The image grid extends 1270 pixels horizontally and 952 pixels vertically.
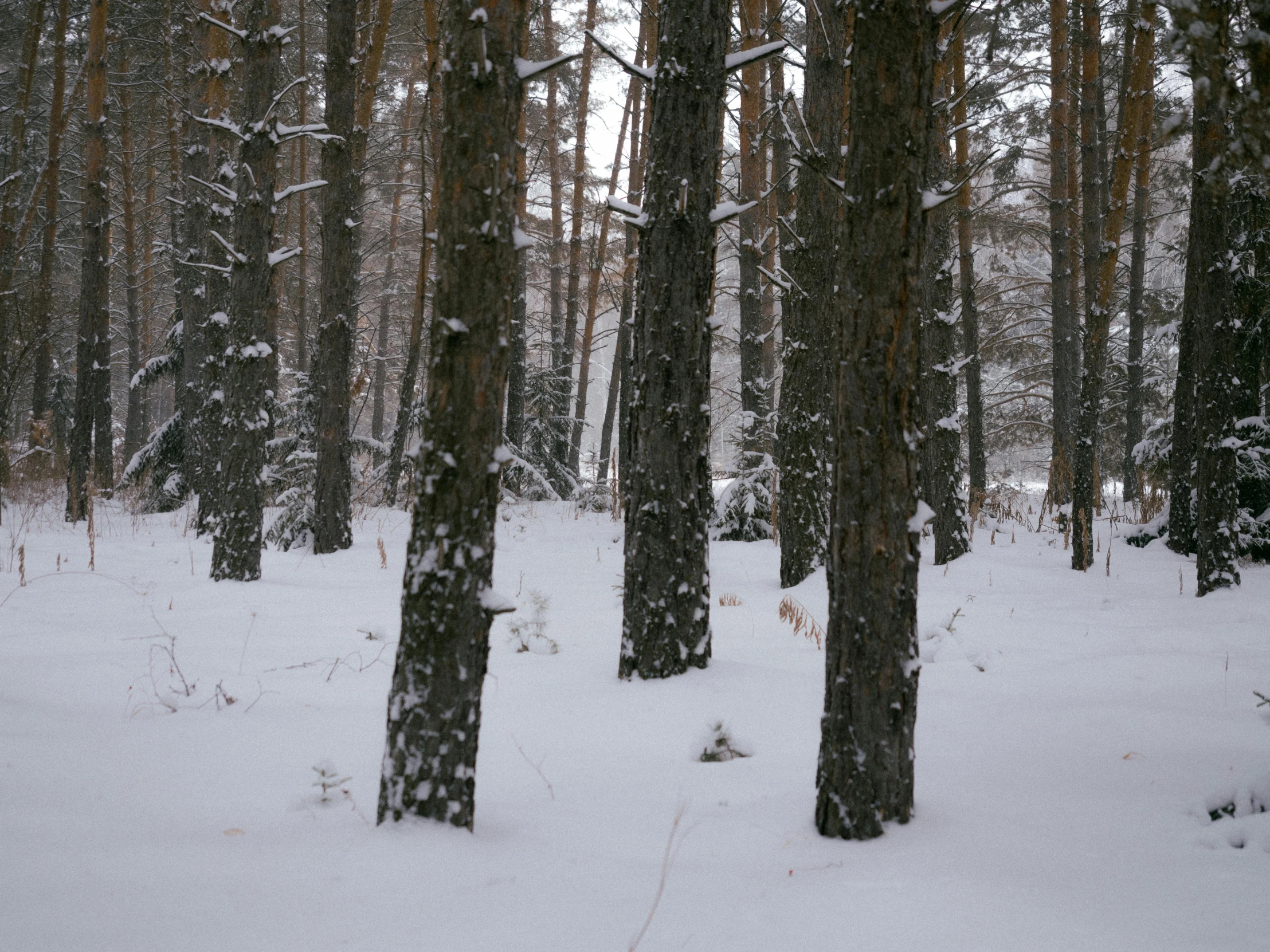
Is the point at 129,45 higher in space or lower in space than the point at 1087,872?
higher

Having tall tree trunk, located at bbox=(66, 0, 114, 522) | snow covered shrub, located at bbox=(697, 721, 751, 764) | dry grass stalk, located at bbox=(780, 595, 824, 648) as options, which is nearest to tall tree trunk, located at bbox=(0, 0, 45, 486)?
tall tree trunk, located at bbox=(66, 0, 114, 522)

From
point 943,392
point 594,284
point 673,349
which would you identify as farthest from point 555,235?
point 673,349

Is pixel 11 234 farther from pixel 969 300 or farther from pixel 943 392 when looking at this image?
pixel 969 300

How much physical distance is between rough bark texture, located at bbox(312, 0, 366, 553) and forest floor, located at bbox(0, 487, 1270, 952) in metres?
2.85

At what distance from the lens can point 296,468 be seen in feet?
32.0

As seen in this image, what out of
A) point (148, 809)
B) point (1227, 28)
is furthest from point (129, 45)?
point (1227, 28)

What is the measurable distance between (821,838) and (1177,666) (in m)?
2.91

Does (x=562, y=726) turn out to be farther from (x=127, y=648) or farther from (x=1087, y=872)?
(x=127, y=648)

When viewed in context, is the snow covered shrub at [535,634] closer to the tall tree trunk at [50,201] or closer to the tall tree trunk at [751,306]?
the tall tree trunk at [751,306]

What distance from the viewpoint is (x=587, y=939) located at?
1.91 m

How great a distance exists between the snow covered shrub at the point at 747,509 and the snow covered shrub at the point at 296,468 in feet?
15.4

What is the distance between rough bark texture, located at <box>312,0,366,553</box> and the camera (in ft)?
26.2

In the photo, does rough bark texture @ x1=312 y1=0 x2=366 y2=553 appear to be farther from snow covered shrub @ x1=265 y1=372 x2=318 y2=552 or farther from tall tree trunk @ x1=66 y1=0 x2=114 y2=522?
tall tree trunk @ x1=66 y1=0 x2=114 y2=522

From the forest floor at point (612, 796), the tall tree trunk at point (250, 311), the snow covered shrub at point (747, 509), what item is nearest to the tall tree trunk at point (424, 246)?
the tall tree trunk at point (250, 311)
